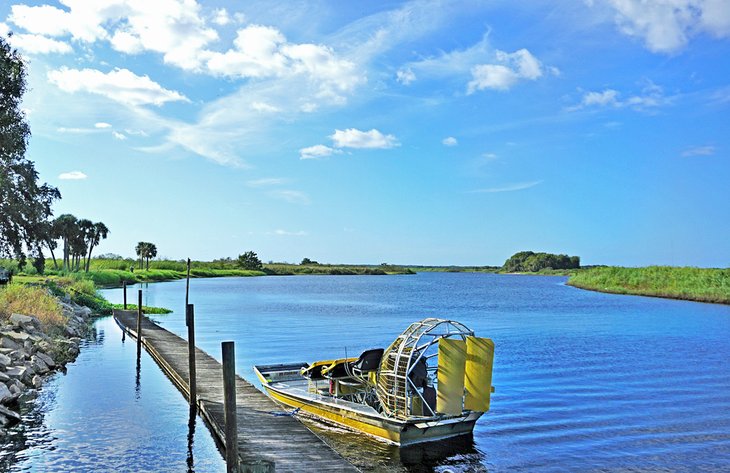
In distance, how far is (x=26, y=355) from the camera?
22.4 meters

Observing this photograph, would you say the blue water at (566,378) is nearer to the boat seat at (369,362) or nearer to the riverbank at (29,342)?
the boat seat at (369,362)

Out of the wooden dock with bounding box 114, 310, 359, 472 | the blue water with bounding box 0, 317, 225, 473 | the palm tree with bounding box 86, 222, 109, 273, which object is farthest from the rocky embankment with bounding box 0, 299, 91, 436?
the palm tree with bounding box 86, 222, 109, 273

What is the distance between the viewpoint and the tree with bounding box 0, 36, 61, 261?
101ft

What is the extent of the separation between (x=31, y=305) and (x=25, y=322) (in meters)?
5.50

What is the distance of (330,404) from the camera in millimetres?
16984

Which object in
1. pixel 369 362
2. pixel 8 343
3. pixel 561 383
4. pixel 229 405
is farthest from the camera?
pixel 561 383

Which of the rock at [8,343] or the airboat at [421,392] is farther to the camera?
the rock at [8,343]

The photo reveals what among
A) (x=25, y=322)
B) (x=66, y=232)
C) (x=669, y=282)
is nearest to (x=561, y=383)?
(x=25, y=322)

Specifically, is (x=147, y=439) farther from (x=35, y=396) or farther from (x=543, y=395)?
(x=543, y=395)

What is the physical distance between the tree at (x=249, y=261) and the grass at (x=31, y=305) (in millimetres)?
155133

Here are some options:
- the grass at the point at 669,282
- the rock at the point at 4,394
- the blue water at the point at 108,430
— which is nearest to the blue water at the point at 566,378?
the blue water at the point at 108,430

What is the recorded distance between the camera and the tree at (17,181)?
3070 cm

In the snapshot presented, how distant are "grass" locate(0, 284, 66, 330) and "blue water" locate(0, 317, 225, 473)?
6361 millimetres

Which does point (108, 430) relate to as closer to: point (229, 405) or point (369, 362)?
point (229, 405)
